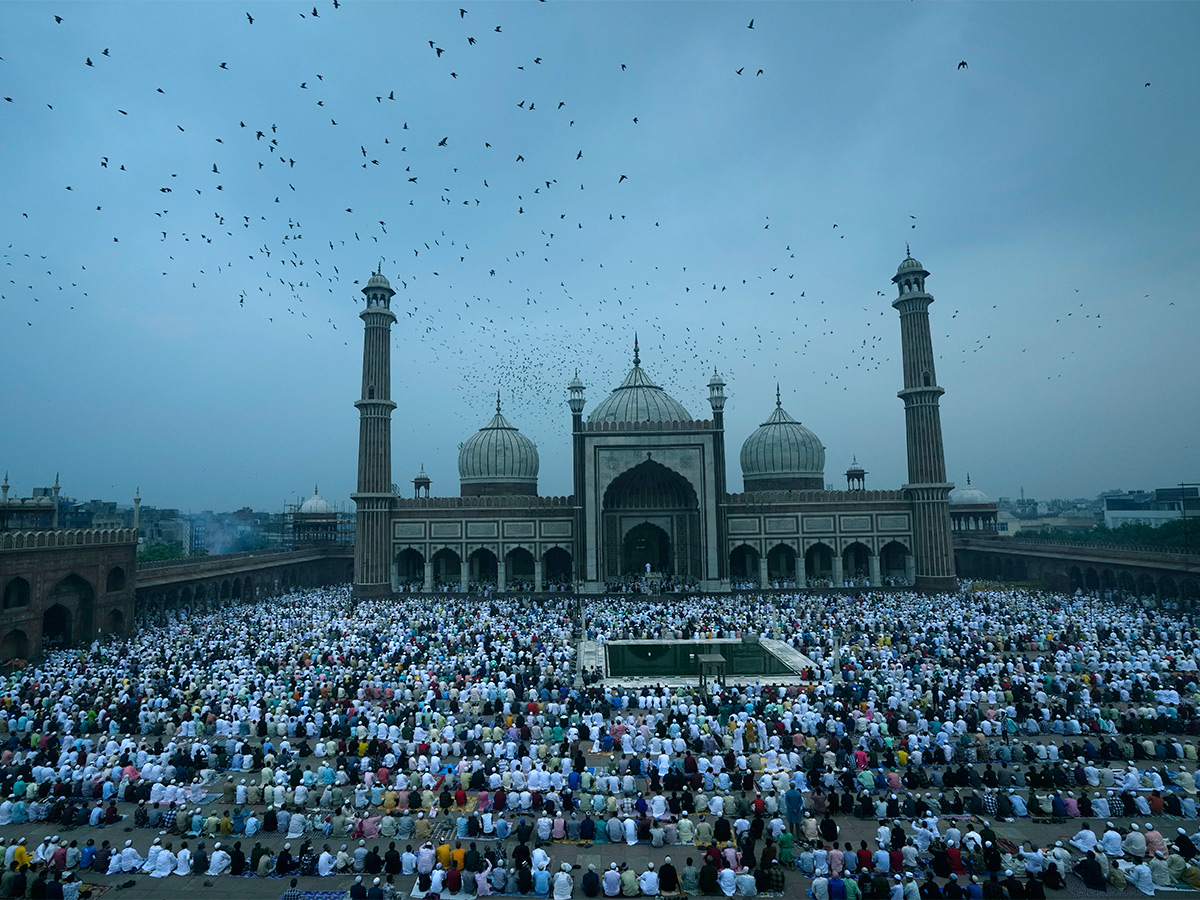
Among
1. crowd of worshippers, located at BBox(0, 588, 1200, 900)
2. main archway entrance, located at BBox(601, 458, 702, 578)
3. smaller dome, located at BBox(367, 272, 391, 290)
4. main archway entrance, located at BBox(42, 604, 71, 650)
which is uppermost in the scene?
smaller dome, located at BBox(367, 272, 391, 290)

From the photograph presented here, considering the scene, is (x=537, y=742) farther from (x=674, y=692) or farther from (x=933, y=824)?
(x=933, y=824)

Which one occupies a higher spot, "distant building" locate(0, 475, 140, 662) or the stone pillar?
the stone pillar

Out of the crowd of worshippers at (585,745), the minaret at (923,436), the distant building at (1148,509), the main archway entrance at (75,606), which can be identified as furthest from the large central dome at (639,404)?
the distant building at (1148,509)

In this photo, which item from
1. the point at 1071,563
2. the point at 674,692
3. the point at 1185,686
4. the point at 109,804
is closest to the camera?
the point at 109,804

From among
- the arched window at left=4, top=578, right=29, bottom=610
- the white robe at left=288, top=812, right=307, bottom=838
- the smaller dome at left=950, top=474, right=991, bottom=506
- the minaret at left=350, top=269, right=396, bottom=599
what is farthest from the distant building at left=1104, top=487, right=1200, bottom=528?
the arched window at left=4, top=578, right=29, bottom=610

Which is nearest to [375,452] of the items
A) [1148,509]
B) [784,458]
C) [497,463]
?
[497,463]

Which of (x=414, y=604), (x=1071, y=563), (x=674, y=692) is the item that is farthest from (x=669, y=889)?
(x=1071, y=563)

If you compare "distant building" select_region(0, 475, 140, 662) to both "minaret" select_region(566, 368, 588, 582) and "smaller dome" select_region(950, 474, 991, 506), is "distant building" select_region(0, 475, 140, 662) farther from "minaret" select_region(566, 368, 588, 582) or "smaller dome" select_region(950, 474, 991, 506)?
"smaller dome" select_region(950, 474, 991, 506)
